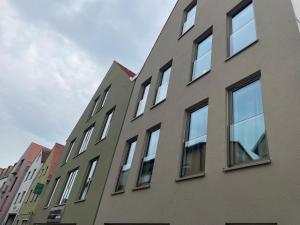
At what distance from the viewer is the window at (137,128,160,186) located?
346 inches

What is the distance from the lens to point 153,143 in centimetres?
955

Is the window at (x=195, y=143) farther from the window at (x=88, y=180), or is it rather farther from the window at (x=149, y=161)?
the window at (x=88, y=180)

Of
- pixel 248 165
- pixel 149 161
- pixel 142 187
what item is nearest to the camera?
pixel 248 165

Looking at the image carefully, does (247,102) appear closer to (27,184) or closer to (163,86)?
(163,86)

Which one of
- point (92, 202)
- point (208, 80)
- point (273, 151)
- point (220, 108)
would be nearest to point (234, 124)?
point (220, 108)

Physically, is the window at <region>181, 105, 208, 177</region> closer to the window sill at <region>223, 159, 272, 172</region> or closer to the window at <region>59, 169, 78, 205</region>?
the window sill at <region>223, 159, 272, 172</region>

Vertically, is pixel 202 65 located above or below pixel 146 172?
above

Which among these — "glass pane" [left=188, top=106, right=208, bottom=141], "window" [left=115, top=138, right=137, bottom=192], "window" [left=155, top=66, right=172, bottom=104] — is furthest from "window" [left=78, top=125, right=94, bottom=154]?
"glass pane" [left=188, top=106, right=208, bottom=141]

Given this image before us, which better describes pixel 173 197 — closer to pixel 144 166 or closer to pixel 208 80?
pixel 144 166

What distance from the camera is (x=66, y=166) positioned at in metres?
18.0

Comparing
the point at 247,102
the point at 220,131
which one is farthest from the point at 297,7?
the point at 220,131

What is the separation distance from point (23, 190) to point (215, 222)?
31785 millimetres

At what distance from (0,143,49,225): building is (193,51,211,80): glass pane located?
29397mm

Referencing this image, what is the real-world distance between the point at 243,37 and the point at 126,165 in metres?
6.48
